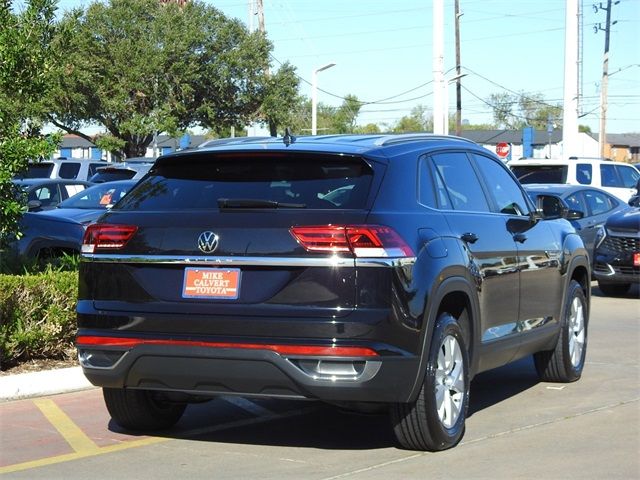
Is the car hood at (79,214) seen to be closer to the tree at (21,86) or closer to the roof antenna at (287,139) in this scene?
the tree at (21,86)

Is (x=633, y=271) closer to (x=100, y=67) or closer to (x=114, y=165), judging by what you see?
(x=114, y=165)

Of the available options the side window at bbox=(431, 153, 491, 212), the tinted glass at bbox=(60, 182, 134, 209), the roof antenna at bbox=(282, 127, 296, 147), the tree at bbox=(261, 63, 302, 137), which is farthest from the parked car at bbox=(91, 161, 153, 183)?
the tree at bbox=(261, 63, 302, 137)

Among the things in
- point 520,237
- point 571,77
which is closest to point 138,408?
point 520,237

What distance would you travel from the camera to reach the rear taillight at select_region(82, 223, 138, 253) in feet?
20.4

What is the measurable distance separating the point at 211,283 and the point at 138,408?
4.57 feet

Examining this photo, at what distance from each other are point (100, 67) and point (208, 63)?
4.55 meters

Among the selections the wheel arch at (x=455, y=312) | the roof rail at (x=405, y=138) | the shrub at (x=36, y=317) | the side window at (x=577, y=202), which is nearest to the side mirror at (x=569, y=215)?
the roof rail at (x=405, y=138)

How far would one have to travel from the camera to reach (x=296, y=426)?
7.32 metres

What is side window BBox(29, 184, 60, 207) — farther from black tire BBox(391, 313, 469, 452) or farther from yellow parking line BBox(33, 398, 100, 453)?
black tire BBox(391, 313, 469, 452)

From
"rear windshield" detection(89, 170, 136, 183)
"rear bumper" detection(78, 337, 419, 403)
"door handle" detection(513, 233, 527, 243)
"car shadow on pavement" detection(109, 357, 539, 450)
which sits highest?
"rear windshield" detection(89, 170, 136, 183)

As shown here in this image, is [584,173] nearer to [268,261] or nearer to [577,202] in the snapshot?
[577,202]

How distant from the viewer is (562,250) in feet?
27.9

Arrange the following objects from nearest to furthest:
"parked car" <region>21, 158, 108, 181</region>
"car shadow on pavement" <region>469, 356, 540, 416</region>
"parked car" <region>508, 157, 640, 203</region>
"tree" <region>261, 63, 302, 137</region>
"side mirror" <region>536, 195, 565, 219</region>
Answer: "car shadow on pavement" <region>469, 356, 540, 416</region> → "side mirror" <region>536, 195, 565, 219</region> → "parked car" <region>508, 157, 640, 203</region> → "parked car" <region>21, 158, 108, 181</region> → "tree" <region>261, 63, 302, 137</region>

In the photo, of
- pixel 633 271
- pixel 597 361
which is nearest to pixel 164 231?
pixel 597 361
